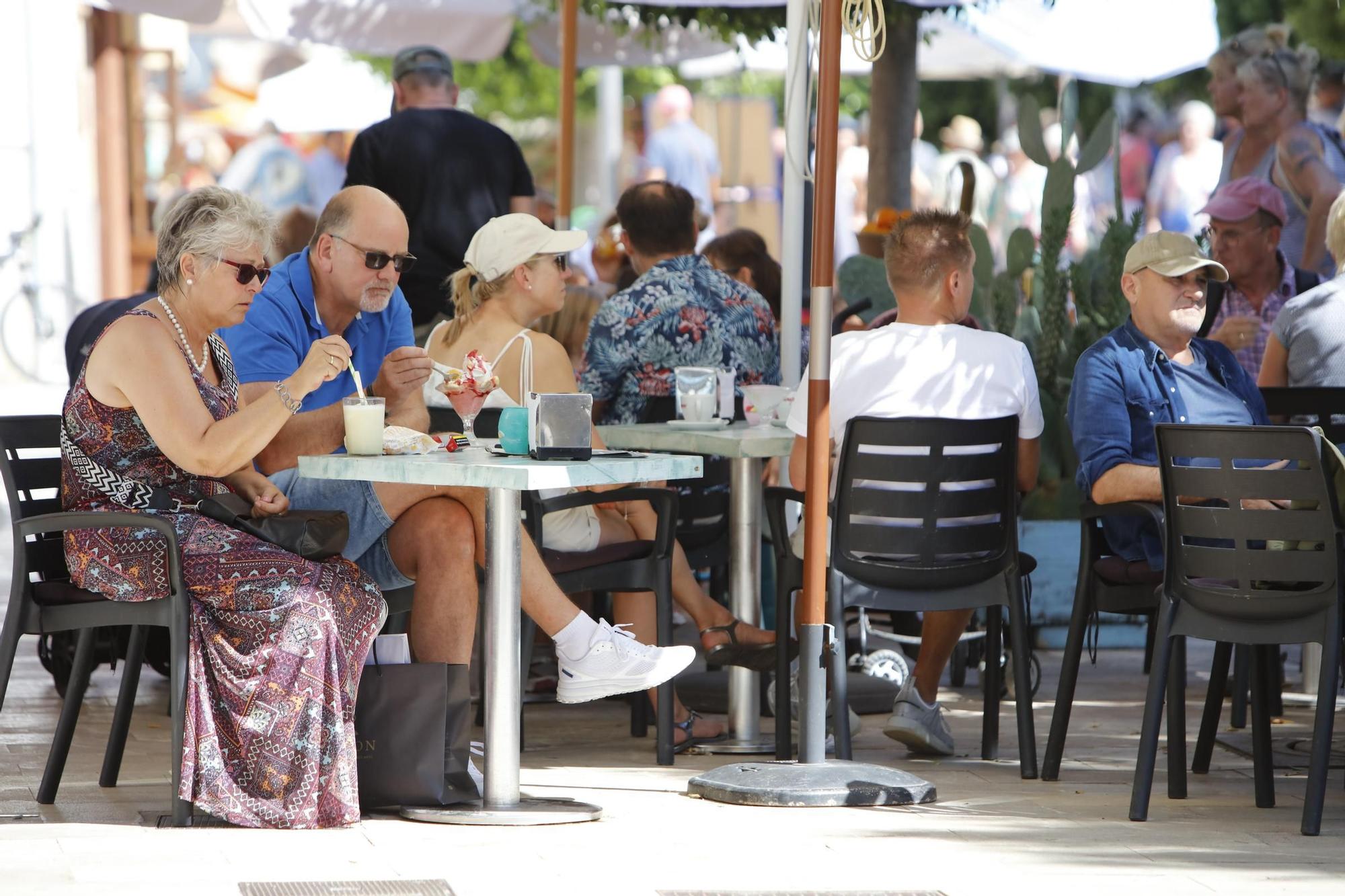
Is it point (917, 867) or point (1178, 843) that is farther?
point (1178, 843)

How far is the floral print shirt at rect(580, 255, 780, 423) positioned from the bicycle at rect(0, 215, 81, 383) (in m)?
6.73

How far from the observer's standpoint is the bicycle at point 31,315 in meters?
11.7

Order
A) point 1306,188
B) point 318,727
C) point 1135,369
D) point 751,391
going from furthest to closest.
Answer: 1. point 1306,188
2. point 751,391
3. point 1135,369
4. point 318,727

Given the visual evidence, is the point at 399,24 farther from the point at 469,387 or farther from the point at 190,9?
the point at 469,387

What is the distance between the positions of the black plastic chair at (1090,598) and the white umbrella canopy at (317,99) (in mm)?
8267

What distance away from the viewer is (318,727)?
13.8ft

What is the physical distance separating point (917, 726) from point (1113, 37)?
5.38m

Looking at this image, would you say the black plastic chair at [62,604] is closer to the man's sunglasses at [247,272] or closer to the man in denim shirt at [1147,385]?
the man's sunglasses at [247,272]

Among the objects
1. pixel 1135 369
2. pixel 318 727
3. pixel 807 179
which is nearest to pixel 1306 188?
pixel 807 179

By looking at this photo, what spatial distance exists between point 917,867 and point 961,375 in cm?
154

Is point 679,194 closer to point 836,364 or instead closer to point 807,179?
point 807,179

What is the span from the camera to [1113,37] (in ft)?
31.4

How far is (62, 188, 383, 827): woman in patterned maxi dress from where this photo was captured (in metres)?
4.21

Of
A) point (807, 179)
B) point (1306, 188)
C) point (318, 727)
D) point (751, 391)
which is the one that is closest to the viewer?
point (318, 727)
